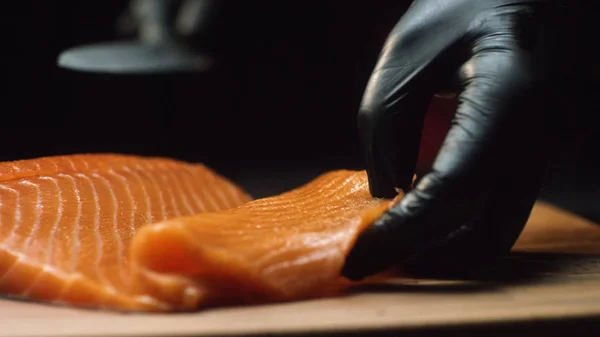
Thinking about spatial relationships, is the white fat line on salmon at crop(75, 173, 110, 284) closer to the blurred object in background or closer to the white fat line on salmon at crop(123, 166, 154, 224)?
the white fat line on salmon at crop(123, 166, 154, 224)

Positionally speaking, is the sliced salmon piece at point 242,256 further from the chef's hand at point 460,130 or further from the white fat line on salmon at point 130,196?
the white fat line on salmon at point 130,196

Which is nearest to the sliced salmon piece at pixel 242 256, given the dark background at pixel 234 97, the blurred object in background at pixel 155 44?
the blurred object in background at pixel 155 44

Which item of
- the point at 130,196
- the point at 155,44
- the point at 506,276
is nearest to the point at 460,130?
the point at 506,276

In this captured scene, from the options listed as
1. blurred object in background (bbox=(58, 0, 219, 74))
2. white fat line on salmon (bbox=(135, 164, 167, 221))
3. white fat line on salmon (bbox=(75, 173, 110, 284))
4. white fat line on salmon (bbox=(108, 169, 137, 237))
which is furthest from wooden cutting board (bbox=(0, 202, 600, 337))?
blurred object in background (bbox=(58, 0, 219, 74))

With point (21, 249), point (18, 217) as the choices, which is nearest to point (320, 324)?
point (21, 249)

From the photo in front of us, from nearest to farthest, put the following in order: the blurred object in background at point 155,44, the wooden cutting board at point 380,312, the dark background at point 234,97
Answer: the wooden cutting board at point 380,312, the blurred object in background at point 155,44, the dark background at point 234,97

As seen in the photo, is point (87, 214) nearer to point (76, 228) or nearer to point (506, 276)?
point (76, 228)
